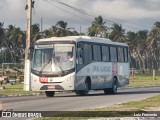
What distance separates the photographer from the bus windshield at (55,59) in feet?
103

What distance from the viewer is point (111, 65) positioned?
121 feet

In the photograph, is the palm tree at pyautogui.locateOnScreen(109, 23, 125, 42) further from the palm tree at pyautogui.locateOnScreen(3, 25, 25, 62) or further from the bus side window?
the bus side window

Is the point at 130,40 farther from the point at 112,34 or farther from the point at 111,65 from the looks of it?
the point at 111,65

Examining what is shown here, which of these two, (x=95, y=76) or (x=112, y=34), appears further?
(x=112, y=34)

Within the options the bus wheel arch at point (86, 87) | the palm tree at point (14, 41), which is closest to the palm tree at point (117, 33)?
the palm tree at point (14, 41)

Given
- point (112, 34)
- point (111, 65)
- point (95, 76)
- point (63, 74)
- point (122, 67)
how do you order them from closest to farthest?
point (63, 74) < point (95, 76) < point (111, 65) < point (122, 67) < point (112, 34)

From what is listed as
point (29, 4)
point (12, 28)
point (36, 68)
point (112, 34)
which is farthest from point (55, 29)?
point (36, 68)

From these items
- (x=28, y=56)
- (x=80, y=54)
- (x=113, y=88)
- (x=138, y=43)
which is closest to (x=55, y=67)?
(x=80, y=54)

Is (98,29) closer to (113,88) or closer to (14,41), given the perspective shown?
(14,41)

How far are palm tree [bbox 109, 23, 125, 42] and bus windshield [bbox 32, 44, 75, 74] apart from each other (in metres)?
113

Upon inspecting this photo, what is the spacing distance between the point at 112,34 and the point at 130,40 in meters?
16.4

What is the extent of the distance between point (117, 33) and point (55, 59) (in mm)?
117882

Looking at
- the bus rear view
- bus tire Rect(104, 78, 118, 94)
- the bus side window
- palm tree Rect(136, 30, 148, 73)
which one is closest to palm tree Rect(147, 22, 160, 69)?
palm tree Rect(136, 30, 148, 73)

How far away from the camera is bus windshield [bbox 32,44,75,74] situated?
3130 centimetres
